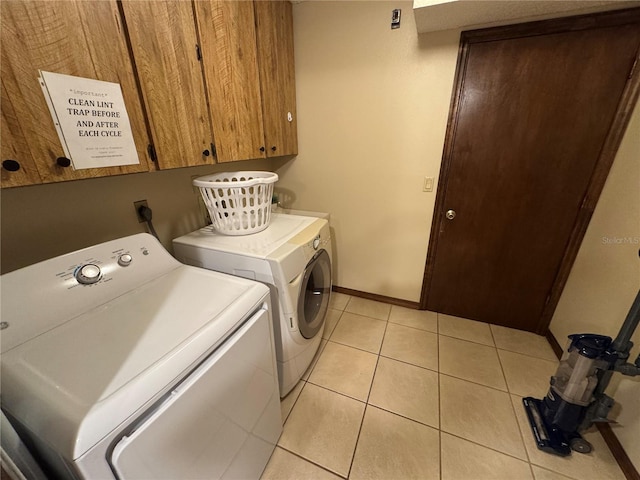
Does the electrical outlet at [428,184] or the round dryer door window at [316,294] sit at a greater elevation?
the electrical outlet at [428,184]

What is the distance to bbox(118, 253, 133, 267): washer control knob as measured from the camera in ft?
3.17

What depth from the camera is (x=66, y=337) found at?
2.39 feet

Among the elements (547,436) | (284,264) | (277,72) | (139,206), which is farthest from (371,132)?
(547,436)

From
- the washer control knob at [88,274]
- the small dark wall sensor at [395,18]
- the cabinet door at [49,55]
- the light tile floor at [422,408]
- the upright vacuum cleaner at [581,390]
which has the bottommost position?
the light tile floor at [422,408]

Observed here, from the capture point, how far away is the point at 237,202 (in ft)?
4.25

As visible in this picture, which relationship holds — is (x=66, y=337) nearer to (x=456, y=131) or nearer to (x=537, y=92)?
(x=456, y=131)

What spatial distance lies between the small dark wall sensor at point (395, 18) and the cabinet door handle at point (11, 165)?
6.46 ft

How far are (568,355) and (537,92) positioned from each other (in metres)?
1.46

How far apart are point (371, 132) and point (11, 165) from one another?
1.82 meters

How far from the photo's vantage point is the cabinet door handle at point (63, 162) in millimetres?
709

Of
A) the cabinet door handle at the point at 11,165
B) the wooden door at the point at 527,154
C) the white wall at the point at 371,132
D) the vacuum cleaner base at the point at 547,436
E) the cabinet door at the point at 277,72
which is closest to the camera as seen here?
the cabinet door handle at the point at 11,165

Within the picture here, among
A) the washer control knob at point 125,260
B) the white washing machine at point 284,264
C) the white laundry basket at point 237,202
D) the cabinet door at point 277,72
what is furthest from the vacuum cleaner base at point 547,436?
the cabinet door at point 277,72

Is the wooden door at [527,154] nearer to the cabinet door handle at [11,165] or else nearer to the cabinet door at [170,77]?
the cabinet door at [170,77]

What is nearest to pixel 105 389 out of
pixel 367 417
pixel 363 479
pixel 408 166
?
pixel 363 479
